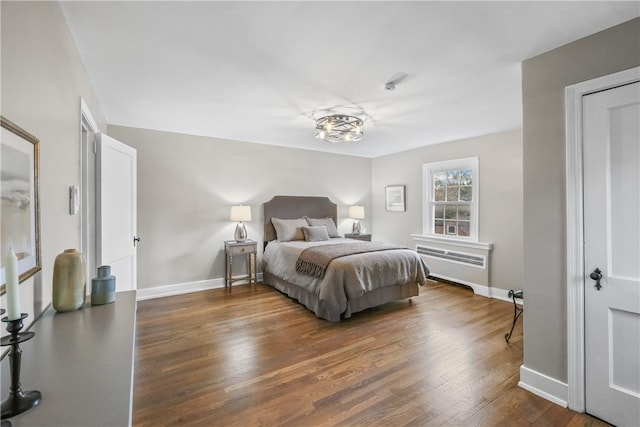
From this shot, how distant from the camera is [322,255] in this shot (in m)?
3.53

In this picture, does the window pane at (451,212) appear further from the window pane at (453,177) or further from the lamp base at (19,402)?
the lamp base at (19,402)

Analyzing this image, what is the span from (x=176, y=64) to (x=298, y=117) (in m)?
1.51

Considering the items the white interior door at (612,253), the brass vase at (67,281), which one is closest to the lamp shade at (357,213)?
the white interior door at (612,253)

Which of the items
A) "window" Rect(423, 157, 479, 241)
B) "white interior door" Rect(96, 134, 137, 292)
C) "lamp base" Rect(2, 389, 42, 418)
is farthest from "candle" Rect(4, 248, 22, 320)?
"window" Rect(423, 157, 479, 241)

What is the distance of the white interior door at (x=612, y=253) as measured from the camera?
1676 mm

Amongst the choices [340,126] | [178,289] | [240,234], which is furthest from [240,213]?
[340,126]

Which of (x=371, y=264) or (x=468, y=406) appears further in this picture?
(x=371, y=264)

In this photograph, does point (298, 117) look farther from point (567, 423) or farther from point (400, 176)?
point (567, 423)

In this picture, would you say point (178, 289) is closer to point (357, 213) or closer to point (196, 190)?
point (196, 190)

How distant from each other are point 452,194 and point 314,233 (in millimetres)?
2380

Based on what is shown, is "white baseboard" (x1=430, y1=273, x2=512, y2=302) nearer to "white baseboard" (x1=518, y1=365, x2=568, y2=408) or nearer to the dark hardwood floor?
the dark hardwood floor

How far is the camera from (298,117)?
3.46m

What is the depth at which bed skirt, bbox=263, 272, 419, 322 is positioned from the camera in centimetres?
332

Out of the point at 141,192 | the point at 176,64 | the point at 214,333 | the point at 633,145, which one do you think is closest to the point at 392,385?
the point at 214,333
